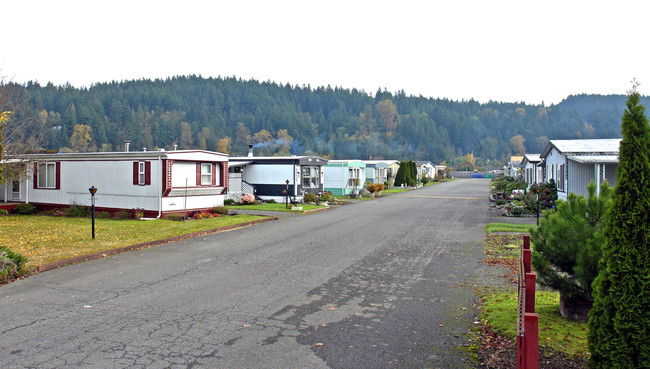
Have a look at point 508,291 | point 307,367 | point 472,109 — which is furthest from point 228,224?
point 472,109

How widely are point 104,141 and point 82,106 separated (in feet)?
39.1

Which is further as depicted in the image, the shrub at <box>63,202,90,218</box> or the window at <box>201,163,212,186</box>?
the window at <box>201,163,212,186</box>

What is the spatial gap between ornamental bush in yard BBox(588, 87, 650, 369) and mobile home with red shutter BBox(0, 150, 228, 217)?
16547 mm

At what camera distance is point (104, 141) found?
330 ft

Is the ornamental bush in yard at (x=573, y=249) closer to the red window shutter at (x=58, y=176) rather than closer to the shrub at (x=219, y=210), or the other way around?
the shrub at (x=219, y=210)

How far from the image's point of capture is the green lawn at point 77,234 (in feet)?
37.5

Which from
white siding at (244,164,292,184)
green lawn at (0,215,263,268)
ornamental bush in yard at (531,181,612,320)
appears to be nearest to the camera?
ornamental bush in yard at (531,181,612,320)

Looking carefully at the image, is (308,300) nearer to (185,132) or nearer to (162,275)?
(162,275)

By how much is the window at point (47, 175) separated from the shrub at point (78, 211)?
2.59 meters

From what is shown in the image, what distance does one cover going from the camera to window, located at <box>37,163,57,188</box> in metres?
23.2

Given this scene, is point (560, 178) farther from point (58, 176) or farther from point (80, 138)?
point (80, 138)

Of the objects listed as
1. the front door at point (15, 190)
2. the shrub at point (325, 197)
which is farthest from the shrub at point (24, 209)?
the shrub at point (325, 197)

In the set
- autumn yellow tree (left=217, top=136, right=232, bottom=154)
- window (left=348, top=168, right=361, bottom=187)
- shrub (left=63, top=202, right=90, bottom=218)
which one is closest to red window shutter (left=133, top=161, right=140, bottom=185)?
shrub (left=63, top=202, right=90, bottom=218)

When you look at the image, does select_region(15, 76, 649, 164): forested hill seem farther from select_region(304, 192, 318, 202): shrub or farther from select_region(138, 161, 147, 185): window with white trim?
select_region(138, 161, 147, 185): window with white trim
